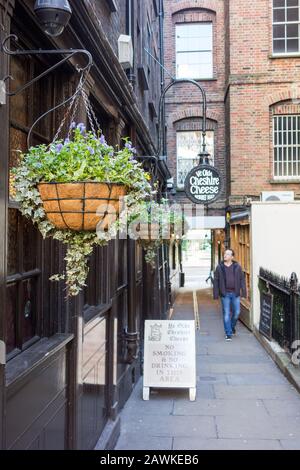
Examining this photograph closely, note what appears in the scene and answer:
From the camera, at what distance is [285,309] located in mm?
8641

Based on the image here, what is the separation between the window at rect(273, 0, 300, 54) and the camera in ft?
52.7

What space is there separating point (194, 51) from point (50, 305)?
52.8 ft

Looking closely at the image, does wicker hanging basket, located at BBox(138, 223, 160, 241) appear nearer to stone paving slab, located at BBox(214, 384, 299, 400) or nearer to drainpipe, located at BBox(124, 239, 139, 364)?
drainpipe, located at BBox(124, 239, 139, 364)

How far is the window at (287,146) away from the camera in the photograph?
1606 centimetres

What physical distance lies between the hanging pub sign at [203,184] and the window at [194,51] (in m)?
7.65

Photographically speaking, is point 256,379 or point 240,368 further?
point 240,368

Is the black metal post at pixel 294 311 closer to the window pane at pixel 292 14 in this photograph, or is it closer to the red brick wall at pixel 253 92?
the red brick wall at pixel 253 92

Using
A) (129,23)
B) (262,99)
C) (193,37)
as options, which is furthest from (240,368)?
(193,37)

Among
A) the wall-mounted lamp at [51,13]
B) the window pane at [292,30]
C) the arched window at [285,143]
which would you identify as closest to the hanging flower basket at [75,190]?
the wall-mounted lamp at [51,13]

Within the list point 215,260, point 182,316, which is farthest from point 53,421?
point 215,260

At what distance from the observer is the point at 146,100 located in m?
11.0

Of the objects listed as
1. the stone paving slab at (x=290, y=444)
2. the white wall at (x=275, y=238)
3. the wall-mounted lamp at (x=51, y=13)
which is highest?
the wall-mounted lamp at (x=51, y=13)

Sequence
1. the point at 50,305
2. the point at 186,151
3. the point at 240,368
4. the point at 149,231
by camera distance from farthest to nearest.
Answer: the point at 186,151 < the point at 240,368 < the point at 149,231 < the point at 50,305

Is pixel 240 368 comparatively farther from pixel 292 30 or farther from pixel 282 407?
pixel 292 30
